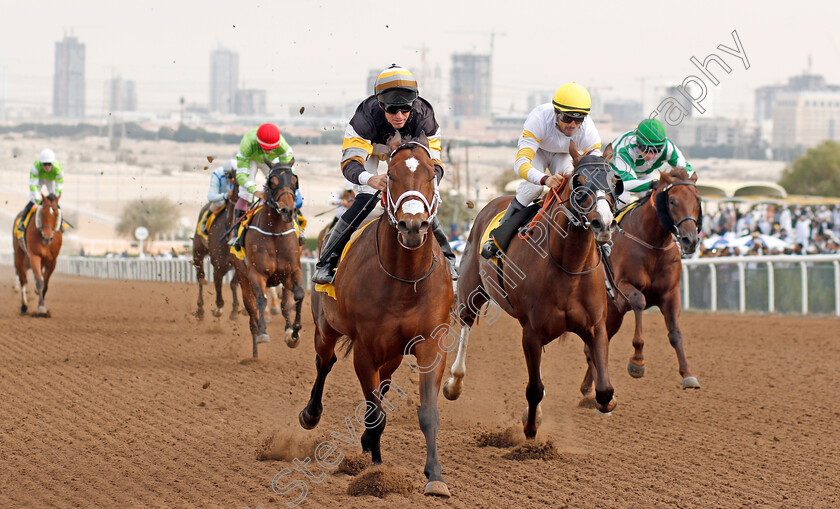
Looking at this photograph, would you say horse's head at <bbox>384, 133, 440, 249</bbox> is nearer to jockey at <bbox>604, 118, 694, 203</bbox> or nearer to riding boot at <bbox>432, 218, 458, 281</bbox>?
riding boot at <bbox>432, 218, 458, 281</bbox>

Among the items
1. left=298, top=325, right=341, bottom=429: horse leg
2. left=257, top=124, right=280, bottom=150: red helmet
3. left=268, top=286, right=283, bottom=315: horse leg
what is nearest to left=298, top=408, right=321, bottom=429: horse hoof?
left=298, top=325, right=341, bottom=429: horse leg

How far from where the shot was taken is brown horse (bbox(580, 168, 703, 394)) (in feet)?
28.2

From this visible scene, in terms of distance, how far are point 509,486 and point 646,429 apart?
84.6 inches

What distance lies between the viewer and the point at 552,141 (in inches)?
284

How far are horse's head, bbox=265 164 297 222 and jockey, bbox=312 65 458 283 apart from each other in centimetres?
407

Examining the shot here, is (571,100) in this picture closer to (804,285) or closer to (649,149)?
(649,149)

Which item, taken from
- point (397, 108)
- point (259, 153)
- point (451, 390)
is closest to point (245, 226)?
point (259, 153)

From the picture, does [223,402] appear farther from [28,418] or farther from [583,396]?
[583,396]

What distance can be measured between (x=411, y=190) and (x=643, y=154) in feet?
15.2

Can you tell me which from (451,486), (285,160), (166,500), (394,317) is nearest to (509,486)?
(451,486)

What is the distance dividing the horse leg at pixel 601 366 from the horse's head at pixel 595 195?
709 mm

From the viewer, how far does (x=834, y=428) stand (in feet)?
23.9

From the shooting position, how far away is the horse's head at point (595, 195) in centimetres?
586

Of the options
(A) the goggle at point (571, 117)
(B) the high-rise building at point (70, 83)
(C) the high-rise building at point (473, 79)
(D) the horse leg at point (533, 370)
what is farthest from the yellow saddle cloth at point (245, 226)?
(B) the high-rise building at point (70, 83)
